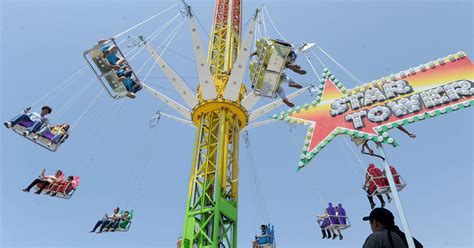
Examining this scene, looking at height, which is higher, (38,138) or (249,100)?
(249,100)

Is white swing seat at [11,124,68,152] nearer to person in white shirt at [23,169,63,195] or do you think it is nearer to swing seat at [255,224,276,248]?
person in white shirt at [23,169,63,195]

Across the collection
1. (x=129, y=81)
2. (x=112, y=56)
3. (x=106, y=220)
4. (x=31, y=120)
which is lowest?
(x=106, y=220)

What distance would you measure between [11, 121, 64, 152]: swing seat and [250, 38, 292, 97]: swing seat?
7.25 metres

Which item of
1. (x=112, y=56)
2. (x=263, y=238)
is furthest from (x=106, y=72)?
(x=263, y=238)

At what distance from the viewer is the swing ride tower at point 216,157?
16.8 metres

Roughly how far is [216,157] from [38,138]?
23.7 feet

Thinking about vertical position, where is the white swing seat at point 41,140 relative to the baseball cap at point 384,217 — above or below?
above

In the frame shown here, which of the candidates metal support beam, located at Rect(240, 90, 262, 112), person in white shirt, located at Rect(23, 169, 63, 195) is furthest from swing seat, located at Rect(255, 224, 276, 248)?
person in white shirt, located at Rect(23, 169, 63, 195)

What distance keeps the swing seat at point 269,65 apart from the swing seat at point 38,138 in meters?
7.25

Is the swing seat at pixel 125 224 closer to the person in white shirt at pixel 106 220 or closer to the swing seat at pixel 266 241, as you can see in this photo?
the person in white shirt at pixel 106 220

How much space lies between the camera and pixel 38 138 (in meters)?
14.6

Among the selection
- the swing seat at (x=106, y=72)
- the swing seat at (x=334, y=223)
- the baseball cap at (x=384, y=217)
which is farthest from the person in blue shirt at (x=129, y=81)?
the baseball cap at (x=384, y=217)

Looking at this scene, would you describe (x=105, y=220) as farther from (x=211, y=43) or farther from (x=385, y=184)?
(x=385, y=184)

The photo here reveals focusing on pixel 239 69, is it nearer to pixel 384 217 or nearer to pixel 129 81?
pixel 129 81
